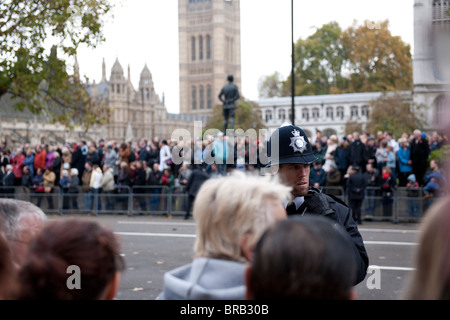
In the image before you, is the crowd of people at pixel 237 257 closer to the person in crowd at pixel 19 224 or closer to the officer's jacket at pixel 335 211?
the person in crowd at pixel 19 224

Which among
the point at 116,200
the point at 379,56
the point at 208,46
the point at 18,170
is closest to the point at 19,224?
the point at 116,200

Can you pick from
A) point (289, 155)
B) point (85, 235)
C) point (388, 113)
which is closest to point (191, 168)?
point (289, 155)

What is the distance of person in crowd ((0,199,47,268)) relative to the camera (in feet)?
11.5

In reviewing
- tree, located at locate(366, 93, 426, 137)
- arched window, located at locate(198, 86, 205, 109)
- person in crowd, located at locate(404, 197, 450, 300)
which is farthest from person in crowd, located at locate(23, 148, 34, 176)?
arched window, located at locate(198, 86, 205, 109)

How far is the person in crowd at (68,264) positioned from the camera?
2.21 metres

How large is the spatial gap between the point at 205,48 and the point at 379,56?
8733cm

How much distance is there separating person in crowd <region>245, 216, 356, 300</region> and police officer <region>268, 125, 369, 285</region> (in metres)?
1.73

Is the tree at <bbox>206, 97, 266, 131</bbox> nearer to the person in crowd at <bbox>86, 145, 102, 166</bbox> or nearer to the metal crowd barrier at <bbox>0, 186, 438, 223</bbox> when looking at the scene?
the person in crowd at <bbox>86, 145, 102, 166</bbox>

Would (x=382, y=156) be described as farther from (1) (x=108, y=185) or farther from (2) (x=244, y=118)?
(2) (x=244, y=118)

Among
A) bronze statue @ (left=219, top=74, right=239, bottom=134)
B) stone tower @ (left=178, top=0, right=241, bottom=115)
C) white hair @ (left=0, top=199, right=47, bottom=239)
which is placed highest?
stone tower @ (left=178, top=0, right=241, bottom=115)

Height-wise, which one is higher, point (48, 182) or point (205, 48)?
point (205, 48)

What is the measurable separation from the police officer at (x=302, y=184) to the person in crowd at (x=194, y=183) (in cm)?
1409

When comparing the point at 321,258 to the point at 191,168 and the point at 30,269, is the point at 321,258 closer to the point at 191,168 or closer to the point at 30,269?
the point at 30,269

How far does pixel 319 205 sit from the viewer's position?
397 cm
